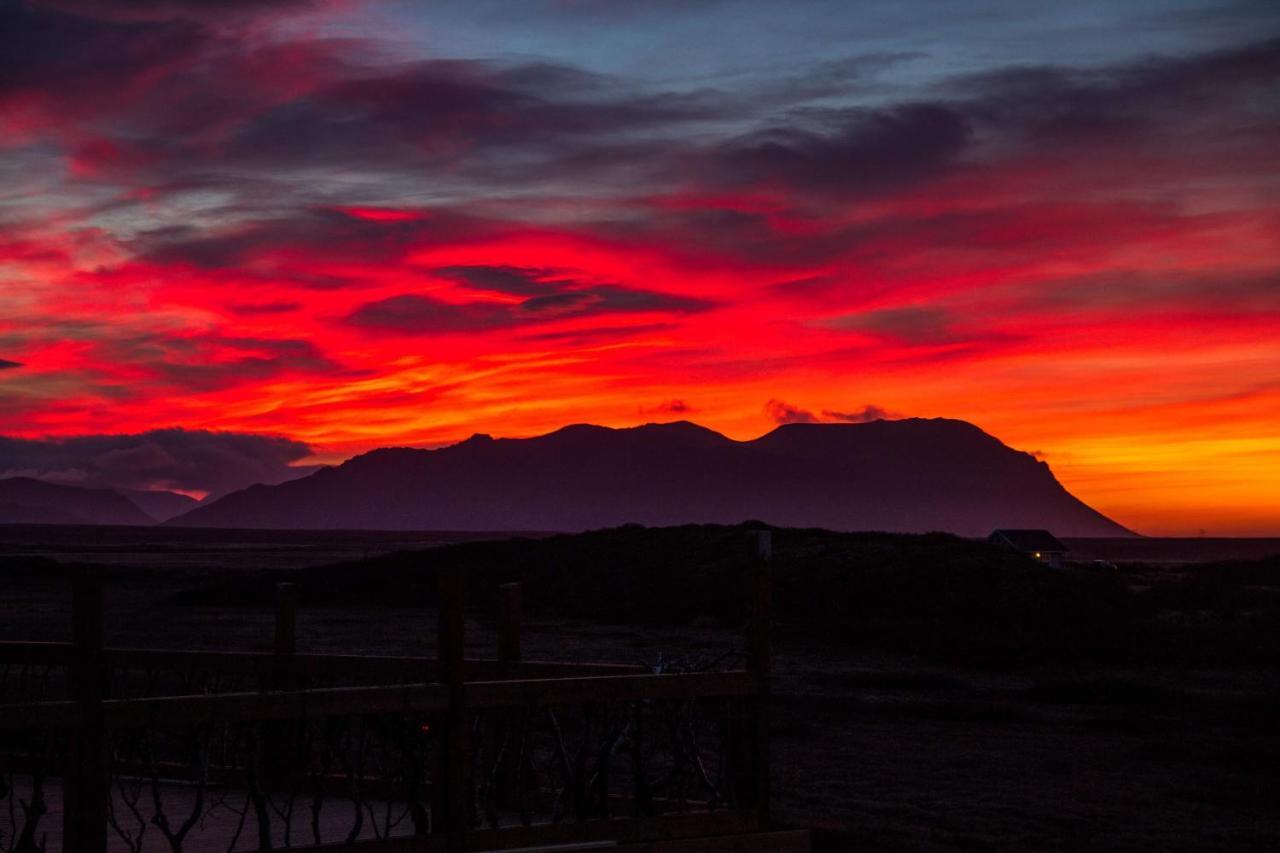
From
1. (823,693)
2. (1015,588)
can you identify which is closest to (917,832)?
(823,693)

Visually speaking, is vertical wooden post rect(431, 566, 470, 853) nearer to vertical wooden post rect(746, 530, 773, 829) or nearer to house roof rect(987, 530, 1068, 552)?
vertical wooden post rect(746, 530, 773, 829)

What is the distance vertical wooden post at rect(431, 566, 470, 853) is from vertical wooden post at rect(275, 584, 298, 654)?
11.7ft

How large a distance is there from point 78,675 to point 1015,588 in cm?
3349

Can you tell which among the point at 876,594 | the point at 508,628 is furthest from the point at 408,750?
the point at 876,594

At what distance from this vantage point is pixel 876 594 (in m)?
39.6

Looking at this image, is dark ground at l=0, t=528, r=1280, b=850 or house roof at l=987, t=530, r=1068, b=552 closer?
dark ground at l=0, t=528, r=1280, b=850

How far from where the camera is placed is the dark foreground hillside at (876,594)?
32312 mm

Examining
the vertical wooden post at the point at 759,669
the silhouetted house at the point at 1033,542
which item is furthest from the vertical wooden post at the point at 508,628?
the silhouetted house at the point at 1033,542

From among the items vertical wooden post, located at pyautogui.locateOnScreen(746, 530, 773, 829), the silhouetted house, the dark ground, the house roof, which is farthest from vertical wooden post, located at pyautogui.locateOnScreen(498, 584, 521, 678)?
the house roof

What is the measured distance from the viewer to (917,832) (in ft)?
41.5

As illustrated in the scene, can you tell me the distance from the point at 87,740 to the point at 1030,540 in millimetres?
69730

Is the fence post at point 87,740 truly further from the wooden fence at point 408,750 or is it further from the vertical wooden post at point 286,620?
the vertical wooden post at point 286,620

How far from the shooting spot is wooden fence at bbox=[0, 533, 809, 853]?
278 inches

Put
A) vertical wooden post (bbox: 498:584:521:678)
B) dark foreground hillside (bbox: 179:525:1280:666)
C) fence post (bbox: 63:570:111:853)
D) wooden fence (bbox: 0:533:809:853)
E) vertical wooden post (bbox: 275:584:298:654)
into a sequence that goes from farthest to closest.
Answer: dark foreground hillside (bbox: 179:525:1280:666) → vertical wooden post (bbox: 275:584:298:654) → vertical wooden post (bbox: 498:584:521:678) → wooden fence (bbox: 0:533:809:853) → fence post (bbox: 63:570:111:853)
